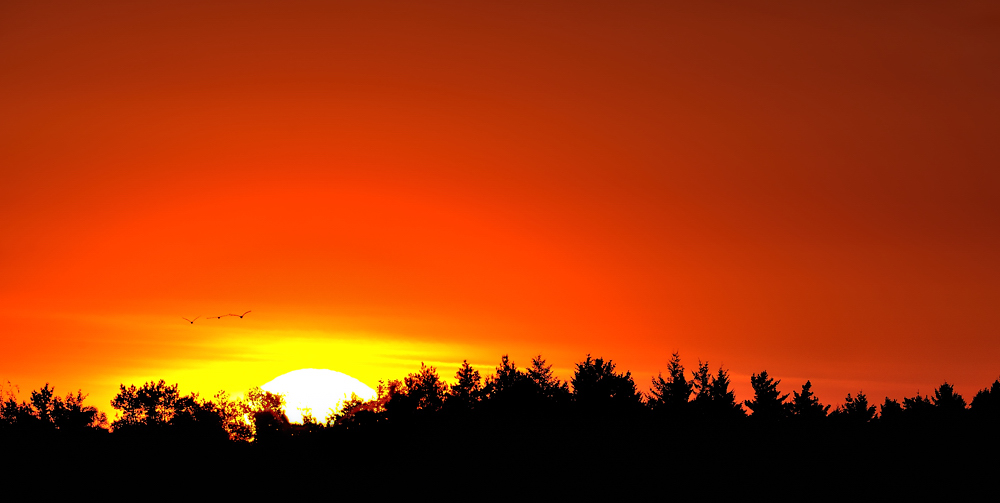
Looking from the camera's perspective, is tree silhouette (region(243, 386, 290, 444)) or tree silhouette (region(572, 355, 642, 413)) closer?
tree silhouette (region(572, 355, 642, 413))

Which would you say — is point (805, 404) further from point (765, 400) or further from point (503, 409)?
point (503, 409)

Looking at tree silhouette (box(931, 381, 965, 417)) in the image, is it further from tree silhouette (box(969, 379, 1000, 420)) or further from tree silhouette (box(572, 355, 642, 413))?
tree silhouette (box(572, 355, 642, 413))

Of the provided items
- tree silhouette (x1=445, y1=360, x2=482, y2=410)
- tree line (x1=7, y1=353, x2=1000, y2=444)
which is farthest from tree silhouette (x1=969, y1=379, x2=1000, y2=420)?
tree silhouette (x1=445, y1=360, x2=482, y2=410)

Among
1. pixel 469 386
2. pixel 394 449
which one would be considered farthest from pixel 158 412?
pixel 394 449

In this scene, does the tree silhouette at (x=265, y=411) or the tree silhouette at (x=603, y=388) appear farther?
the tree silhouette at (x=265, y=411)

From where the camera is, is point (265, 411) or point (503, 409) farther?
point (265, 411)

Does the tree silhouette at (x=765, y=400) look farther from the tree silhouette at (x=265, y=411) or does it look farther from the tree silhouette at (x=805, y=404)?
the tree silhouette at (x=265, y=411)

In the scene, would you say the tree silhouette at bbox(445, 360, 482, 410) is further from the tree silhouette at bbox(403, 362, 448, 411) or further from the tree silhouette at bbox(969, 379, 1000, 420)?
the tree silhouette at bbox(969, 379, 1000, 420)

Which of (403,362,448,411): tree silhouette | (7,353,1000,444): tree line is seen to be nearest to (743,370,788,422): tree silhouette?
(7,353,1000,444): tree line

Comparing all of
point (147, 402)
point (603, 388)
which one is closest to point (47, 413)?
point (147, 402)

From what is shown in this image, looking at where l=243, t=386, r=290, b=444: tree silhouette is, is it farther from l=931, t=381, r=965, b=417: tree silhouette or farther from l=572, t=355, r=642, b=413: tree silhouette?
l=931, t=381, r=965, b=417: tree silhouette

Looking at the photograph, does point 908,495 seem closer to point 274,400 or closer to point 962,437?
point 962,437

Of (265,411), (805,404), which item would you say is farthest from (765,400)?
(265,411)

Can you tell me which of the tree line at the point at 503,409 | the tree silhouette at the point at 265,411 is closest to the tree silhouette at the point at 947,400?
the tree line at the point at 503,409
